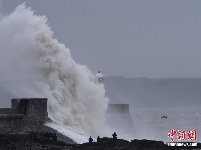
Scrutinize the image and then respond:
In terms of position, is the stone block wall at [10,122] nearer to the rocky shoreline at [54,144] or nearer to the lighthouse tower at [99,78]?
the rocky shoreline at [54,144]

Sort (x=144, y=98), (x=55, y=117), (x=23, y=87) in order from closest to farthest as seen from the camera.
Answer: (x=55, y=117) < (x=23, y=87) < (x=144, y=98)

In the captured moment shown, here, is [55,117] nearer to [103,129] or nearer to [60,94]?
[60,94]

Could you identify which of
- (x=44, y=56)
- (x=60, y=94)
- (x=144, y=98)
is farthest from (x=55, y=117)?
(x=144, y=98)

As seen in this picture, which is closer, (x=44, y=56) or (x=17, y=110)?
(x=17, y=110)

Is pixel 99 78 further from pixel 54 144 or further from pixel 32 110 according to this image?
pixel 54 144

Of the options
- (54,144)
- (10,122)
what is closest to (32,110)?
(10,122)

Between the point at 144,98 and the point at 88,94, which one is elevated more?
the point at 144,98

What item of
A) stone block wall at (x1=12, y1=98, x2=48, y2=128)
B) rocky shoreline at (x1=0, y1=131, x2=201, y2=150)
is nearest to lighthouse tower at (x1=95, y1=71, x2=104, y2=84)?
stone block wall at (x1=12, y1=98, x2=48, y2=128)

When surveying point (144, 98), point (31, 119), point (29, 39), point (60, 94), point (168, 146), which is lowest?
point (168, 146)

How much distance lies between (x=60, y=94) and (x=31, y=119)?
1026 centimetres

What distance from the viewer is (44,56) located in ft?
136

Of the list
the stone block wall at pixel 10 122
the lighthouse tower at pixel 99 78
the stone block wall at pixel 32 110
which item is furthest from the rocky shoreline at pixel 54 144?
the lighthouse tower at pixel 99 78

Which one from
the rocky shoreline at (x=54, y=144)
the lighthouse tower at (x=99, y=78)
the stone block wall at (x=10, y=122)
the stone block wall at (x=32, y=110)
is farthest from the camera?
the lighthouse tower at (x=99, y=78)

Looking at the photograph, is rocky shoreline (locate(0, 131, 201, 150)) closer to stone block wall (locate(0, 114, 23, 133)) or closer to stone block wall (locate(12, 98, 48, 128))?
stone block wall (locate(0, 114, 23, 133))
